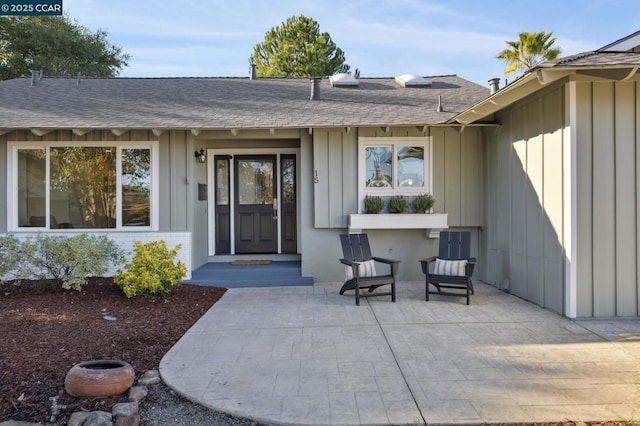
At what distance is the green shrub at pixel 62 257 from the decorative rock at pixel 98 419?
384cm

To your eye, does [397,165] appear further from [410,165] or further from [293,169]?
[293,169]

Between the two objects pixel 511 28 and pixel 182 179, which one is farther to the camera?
pixel 511 28

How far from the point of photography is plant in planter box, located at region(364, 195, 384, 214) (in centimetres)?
716

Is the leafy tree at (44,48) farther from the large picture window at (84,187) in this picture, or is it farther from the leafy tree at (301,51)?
the large picture window at (84,187)

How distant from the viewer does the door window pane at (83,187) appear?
7387mm

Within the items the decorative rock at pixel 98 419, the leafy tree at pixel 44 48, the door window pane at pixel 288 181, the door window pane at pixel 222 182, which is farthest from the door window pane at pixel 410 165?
the leafy tree at pixel 44 48

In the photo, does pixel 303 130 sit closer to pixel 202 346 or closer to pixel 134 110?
pixel 134 110

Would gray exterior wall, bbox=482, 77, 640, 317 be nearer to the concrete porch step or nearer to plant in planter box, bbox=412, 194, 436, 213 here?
plant in planter box, bbox=412, 194, 436, 213

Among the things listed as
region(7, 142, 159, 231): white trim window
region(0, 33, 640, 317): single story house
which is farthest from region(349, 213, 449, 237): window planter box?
region(7, 142, 159, 231): white trim window

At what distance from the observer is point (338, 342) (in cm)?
421

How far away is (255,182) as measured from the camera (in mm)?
8758

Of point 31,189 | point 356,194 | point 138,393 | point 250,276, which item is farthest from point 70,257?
point 356,194

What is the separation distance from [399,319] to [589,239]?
7.75ft

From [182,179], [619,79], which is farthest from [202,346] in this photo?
[619,79]
